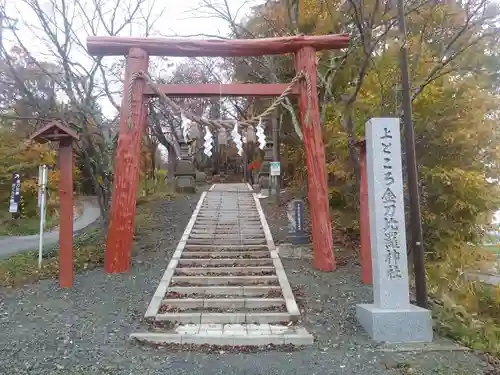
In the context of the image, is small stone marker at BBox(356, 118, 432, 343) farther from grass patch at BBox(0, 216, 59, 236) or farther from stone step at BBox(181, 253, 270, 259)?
grass patch at BBox(0, 216, 59, 236)

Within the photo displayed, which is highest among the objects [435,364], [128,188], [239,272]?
[128,188]

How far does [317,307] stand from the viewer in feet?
20.8

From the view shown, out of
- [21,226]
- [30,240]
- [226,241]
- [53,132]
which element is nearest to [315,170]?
[226,241]

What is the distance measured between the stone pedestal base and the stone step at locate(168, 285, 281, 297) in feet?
6.46

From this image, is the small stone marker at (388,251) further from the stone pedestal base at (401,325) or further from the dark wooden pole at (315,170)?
the dark wooden pole at (315,170)

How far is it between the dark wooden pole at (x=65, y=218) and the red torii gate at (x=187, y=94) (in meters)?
0.78

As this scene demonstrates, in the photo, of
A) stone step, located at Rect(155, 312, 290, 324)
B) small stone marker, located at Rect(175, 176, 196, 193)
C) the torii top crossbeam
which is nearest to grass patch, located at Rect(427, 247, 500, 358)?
stone step, located at Rect(155, 312, 290, 324)

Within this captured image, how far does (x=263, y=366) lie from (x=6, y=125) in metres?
17.3

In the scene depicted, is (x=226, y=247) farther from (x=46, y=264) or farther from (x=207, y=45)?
(x=207, y=45)

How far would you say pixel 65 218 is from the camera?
23.9 ft

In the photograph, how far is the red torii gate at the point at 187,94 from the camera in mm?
7871

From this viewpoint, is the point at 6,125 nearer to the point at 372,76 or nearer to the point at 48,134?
the point at 48,134

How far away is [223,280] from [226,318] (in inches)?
57.5

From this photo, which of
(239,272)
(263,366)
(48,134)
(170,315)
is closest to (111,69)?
(48,134)
